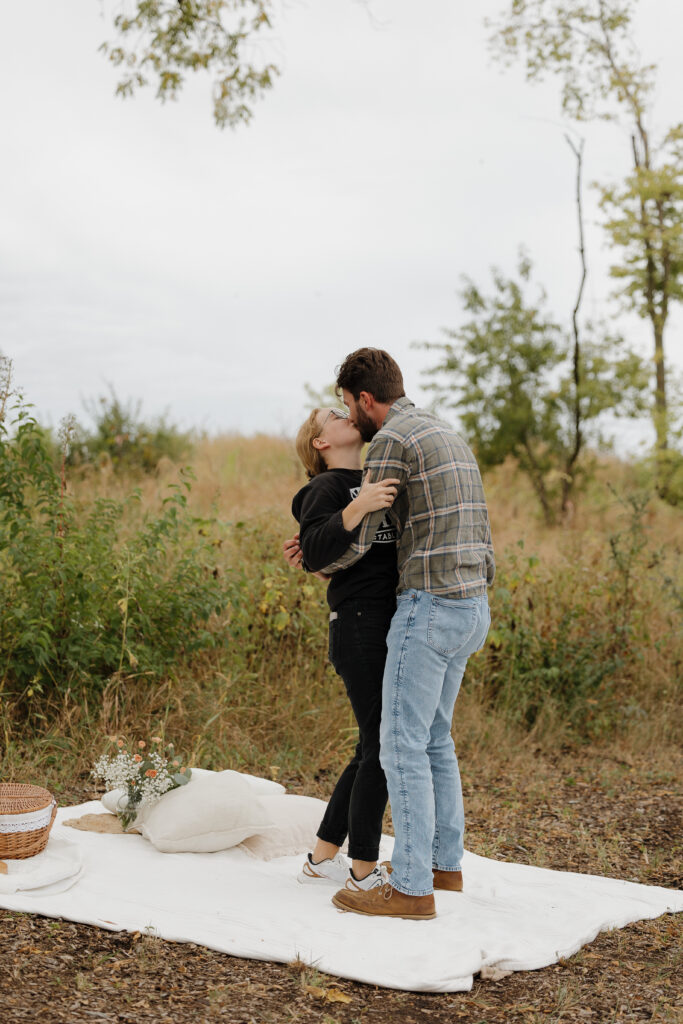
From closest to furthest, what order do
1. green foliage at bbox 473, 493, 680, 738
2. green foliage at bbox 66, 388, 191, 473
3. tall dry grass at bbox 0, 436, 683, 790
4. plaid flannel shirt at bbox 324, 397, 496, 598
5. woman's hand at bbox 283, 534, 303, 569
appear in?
1. plaid flannel shirt at bbox 324, 397, 496, 598
2. woman's hand at bbox 283, 534, 303, 569
3. tall dry grass at bbox 0, 436, 683, 790
4. green foliage at bbox 473, 493, 680, 738
5. green foliage at bbox 66, 388, 191, 473

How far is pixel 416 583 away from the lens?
3318 mm

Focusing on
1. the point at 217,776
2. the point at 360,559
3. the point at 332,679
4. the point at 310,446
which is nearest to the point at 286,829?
the point at 217,776

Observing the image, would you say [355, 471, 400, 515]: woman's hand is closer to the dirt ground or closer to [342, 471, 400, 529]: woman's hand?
[342, 471, 400, 529]: woman's hand

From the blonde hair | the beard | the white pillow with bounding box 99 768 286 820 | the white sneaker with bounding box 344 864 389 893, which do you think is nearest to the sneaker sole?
the white sneaker with bounding box 344 864 389 893

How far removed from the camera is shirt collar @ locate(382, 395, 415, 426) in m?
3.43

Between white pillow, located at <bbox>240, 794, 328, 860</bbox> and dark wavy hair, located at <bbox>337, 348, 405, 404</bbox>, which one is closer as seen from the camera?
dark wavy hair, located at <bbox>337, 348, 405, 404</bbox>

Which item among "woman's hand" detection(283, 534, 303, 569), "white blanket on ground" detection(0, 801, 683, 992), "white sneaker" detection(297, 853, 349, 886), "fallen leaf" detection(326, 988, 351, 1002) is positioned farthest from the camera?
"white sneaker" detection(297, 853, 349, 886)

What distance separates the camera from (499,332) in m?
14.5

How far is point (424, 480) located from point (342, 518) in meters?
0.30

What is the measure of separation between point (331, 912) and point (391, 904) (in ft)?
0.73

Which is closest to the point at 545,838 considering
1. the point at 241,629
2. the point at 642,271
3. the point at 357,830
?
the point at 357,830

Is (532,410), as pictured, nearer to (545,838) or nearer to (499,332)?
(499,332)

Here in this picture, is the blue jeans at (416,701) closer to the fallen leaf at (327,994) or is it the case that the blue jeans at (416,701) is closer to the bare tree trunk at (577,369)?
the fallen leaf at (327,994)

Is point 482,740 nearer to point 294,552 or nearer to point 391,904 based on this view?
point 391,904
